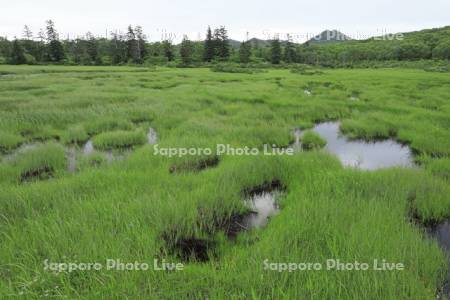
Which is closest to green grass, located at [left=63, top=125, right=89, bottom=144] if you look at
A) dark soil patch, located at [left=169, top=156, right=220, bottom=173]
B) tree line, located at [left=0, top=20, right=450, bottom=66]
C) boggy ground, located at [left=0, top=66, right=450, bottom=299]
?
boggy ground, located at [left=0, top=66, right=450, bottom=299]

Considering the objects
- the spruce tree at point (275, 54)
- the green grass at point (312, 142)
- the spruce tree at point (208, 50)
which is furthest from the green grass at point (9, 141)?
the spruce tree at point (275, 54)

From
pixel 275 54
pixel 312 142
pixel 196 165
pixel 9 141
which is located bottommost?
pixel 196 165

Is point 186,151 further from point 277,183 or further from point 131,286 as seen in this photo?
point 131,286

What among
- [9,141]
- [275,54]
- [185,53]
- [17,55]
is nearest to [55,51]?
[17,55]

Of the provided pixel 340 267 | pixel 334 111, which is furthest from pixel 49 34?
pixel 340 267

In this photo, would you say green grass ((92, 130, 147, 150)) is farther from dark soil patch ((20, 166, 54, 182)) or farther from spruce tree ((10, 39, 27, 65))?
spruce tree ((10, 39, 27, 65))

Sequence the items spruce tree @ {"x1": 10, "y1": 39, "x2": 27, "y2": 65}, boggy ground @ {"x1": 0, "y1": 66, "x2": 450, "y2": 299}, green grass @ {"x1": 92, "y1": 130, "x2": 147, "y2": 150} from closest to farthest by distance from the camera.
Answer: boggy ground @ {"x1": 0, "y1": 66, "x2": 450, "y2": 299}, green grass @ {"x1": 92, "y1": 130, "x2": 147, "y2": 150}, spruce tree @ {"x1": 10, "y1": 39, "x2": 27, "y2": 65}

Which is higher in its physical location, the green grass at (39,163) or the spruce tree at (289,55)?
the spruce tree at (289,55)

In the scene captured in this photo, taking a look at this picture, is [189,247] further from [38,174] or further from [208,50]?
[208,50]

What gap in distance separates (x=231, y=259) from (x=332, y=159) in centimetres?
365

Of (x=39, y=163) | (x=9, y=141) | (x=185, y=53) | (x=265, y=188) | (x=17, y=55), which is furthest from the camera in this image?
(x=185, y=53)

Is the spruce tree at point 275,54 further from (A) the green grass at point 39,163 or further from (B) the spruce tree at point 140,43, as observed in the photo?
(A) the green grass at point 39,163

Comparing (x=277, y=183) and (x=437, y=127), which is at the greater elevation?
(x=437, y=127)

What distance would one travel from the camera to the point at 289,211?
3.37m
